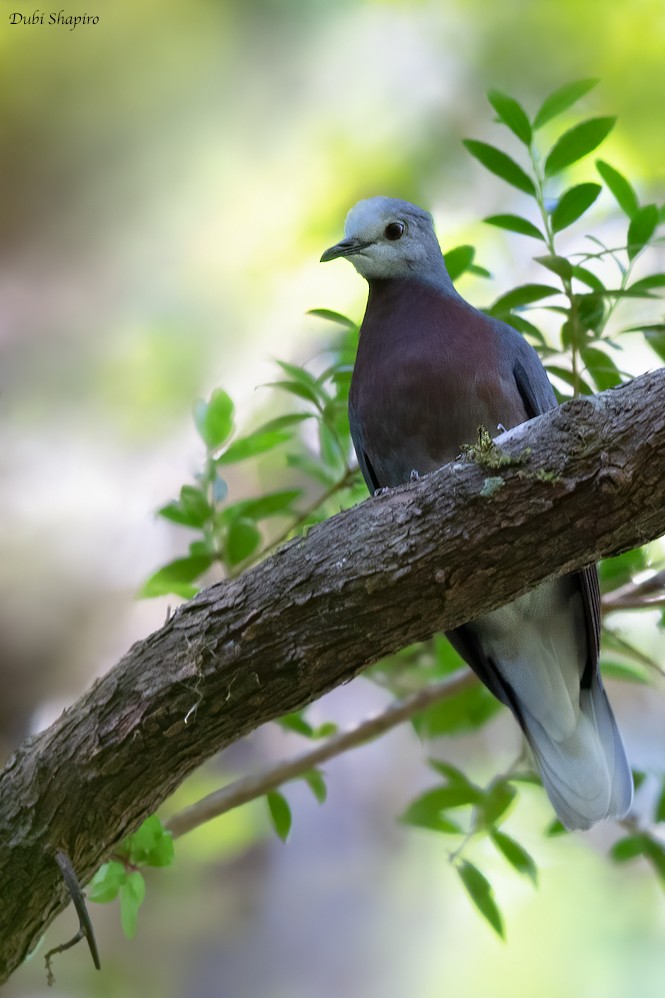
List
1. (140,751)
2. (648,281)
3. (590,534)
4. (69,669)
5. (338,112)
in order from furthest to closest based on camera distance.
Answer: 1. (338,112)
2. (69,669)
3. (648,281)
4. (140,751)
5. (590,534)

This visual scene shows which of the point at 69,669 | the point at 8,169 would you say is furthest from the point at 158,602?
the point at 8,169

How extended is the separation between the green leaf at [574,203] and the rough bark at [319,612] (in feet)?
1.66

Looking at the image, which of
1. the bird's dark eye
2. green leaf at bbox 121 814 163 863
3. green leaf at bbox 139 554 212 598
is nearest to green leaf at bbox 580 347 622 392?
the bird's dark eye

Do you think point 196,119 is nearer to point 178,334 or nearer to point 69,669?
point 178,334

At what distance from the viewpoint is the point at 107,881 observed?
149 cm

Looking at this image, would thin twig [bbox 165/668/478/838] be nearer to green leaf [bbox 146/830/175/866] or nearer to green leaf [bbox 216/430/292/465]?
green leaf [bbox 146/830/175/866]

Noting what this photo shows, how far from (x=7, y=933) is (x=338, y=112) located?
2.51 meters

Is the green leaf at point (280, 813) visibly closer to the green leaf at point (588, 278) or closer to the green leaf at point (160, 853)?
the green leaf at point (160, 853)

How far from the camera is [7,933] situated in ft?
4.47

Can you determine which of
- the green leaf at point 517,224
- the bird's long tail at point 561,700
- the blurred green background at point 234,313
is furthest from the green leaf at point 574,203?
the blurred green background at point 234,313

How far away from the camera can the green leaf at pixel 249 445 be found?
175 centimetres

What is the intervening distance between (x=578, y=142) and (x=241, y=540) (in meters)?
0.88

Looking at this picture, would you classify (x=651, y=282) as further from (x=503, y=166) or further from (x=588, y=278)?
(x=503, y=166)

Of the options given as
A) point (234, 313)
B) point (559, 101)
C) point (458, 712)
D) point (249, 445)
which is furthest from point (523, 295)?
point (234, 313)
